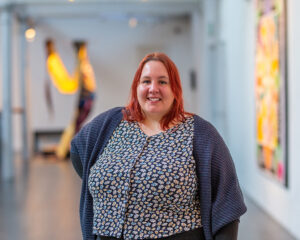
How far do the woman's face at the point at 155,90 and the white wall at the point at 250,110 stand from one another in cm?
258

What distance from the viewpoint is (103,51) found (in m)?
13.6

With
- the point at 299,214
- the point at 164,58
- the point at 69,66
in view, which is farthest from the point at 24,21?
the point at 164,58

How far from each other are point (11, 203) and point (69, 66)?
7.92 meters

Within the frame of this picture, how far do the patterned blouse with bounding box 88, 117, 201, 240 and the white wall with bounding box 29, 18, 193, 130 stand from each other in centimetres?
1160

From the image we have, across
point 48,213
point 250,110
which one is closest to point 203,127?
point 48,213

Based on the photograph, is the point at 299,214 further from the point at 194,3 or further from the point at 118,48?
the point at 118,48

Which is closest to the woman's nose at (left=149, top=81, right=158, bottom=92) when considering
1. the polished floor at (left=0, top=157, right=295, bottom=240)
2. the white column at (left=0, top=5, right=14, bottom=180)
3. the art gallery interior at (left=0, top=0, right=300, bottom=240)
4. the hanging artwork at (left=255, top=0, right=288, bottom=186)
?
the art gallery interior at (left=0, top=0, right=300, bottom=240)

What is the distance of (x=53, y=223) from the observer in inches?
192

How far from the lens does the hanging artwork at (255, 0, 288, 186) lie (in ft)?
14.9

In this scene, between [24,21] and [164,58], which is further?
[24,21]

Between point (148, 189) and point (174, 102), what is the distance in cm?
37

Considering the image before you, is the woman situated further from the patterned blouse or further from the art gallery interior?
the art gallery interior

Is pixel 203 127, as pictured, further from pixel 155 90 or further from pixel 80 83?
pixel 80 83

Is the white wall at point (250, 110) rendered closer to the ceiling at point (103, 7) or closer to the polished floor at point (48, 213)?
the polished floor at point (48, 213)
